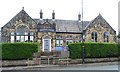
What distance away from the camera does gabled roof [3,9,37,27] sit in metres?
42.2

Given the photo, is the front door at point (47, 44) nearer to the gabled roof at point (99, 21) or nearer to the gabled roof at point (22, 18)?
the gabled roof at point (22, 18)

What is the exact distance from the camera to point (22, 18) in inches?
1674

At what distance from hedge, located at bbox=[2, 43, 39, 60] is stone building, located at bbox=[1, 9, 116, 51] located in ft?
39.9

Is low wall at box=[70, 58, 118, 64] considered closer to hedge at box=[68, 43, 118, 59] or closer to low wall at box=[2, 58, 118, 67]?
low wall at box=[2, 58, 118, 67]

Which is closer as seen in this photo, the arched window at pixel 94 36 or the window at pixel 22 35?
the window at pixel 22 35

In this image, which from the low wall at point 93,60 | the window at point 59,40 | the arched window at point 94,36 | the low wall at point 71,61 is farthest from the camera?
the arched window at point 94,36

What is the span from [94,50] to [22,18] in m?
16.0

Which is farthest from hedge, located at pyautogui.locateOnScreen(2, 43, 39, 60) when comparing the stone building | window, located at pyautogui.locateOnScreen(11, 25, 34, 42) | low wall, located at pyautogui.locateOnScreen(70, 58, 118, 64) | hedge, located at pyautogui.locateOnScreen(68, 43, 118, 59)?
the stone building

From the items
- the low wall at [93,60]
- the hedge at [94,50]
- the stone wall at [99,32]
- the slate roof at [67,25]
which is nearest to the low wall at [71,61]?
the low wall at [93,60]

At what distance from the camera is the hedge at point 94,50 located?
31297mm

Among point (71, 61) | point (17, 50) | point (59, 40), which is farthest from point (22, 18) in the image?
point (71, 61)

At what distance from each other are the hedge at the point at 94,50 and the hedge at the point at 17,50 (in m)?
4.98

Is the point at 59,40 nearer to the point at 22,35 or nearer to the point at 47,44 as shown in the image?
the point at 47,44

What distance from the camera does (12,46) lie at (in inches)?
1161
